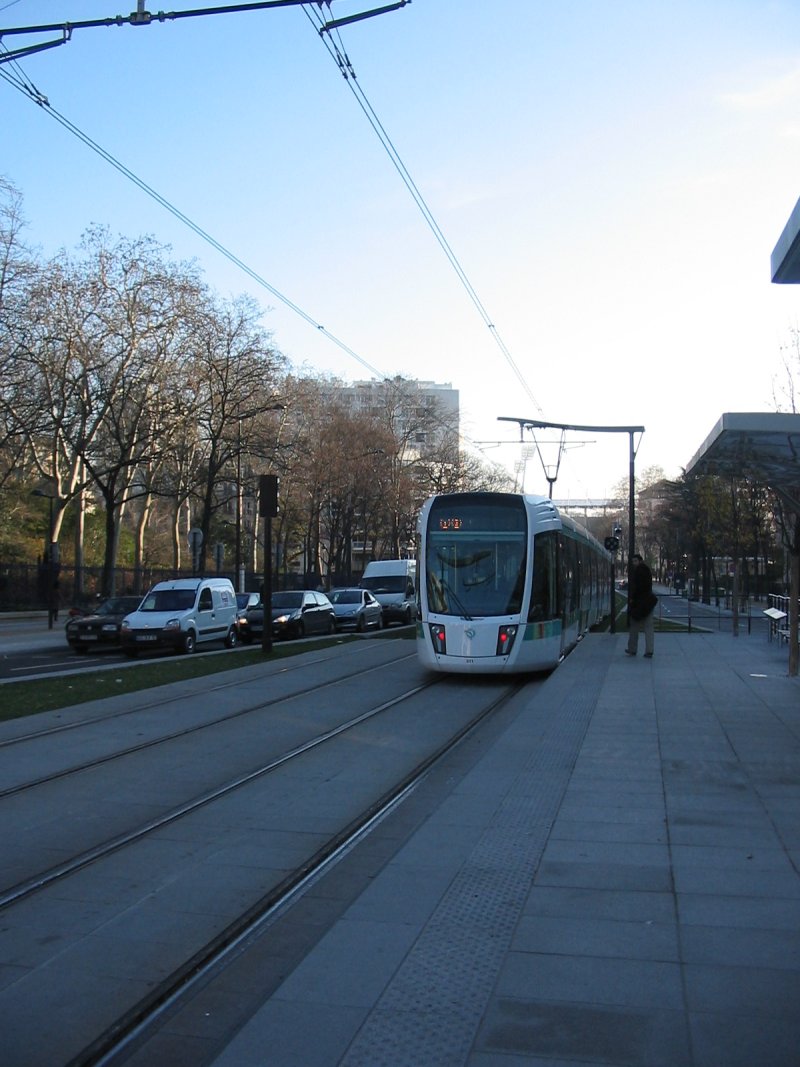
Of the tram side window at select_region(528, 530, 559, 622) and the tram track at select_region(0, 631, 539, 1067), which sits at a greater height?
the tram side window at select_region(528, 530, 559, 622)

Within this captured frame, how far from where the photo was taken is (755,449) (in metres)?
14.7

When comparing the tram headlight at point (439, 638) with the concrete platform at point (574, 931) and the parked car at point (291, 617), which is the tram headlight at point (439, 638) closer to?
the concrete platform at point (574, 931)

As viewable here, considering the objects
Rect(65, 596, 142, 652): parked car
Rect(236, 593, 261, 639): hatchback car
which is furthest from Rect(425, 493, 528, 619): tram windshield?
Rect(236, 593, 261, 639): hatchback car

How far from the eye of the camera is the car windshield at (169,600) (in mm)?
28609

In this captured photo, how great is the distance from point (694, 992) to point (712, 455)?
11670 millimetres

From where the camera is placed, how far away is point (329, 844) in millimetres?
7871

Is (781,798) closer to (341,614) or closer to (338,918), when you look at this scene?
(338,918)

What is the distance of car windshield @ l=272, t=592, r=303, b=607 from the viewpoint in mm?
34062

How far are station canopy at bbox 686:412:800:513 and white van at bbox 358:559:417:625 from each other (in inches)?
997

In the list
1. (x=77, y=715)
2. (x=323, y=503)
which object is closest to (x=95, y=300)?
(x=323, y=503)

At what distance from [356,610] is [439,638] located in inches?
795

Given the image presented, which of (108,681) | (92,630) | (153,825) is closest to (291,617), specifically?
(92,630)

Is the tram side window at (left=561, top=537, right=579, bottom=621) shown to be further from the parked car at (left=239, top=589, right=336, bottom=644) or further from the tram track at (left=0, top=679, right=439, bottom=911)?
the parked car at (left=239, top=589, right=336, bottom=644)

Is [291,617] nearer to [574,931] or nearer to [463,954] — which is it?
[574,931]
